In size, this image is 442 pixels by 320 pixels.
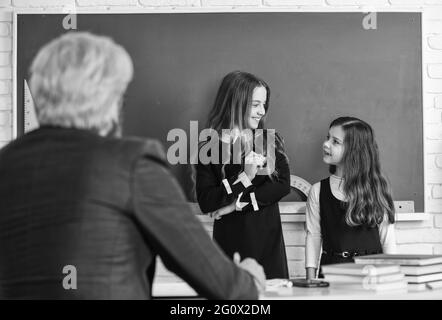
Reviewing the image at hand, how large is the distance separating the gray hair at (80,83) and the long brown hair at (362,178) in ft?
5.92

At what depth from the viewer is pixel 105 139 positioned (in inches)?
43.8

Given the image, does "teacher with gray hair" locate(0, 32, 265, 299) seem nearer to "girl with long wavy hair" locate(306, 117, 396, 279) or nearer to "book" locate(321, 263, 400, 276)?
"book" locate(321, 263, 400, 276)

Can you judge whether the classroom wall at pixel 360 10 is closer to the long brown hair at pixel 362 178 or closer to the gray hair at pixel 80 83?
the long brown hair at pixel 362 178

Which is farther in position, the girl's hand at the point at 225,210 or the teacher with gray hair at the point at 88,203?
the girl's hand at the point at 225,210

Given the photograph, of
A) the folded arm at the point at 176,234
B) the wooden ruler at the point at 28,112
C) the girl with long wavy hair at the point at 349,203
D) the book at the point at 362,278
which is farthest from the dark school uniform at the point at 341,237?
the folded arm at the point at 176,234

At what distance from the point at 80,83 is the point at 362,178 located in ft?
6.37

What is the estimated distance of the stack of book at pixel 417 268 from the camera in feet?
5.70

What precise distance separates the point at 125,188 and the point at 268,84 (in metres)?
2.11

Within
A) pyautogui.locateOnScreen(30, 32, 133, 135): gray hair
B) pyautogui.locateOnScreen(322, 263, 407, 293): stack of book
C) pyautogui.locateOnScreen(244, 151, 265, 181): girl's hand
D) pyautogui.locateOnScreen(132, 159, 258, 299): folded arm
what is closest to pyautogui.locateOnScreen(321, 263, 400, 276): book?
pyautogui.locateOnScreen(322, 263, 407, 293): stack of book

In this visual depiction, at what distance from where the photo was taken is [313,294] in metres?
1.59

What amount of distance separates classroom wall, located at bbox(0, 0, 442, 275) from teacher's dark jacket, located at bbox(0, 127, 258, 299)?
2052 millimetres

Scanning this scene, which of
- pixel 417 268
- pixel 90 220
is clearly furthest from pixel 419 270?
pixel 90 220

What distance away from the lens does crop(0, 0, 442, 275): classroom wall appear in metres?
3.12

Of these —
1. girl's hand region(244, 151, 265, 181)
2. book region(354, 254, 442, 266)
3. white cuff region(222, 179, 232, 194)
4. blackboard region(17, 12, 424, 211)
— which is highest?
blackboard region(17, 12, 424, 211)
